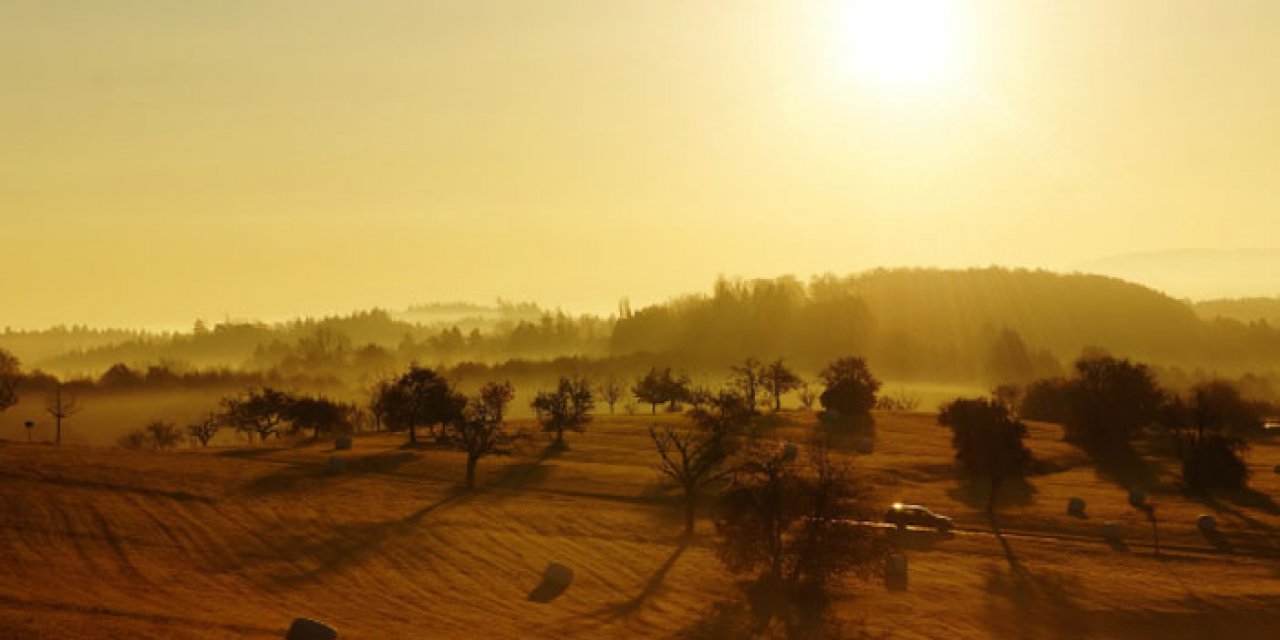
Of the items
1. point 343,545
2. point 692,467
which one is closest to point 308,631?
point 343,545

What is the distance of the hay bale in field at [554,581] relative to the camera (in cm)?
4894

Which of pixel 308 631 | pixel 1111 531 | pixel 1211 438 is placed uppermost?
pixel 1211 438

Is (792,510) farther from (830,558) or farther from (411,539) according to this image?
(411,539)

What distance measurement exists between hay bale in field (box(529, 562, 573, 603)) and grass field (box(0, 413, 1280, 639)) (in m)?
0.88

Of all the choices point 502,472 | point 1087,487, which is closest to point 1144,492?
point 1087,487

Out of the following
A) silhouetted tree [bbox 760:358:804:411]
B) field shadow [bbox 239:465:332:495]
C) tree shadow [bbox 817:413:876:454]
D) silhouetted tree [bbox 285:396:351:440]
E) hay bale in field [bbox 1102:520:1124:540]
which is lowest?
hay bale in field [bbox 1102:520:1124:540]

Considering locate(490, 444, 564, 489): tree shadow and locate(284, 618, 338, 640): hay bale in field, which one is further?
locate(490, 444, 564, 489): tree shadow

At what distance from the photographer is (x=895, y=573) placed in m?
51.0

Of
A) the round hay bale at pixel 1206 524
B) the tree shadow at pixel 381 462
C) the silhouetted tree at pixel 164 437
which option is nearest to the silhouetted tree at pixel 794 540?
the round hay bale at pixel 1206 524

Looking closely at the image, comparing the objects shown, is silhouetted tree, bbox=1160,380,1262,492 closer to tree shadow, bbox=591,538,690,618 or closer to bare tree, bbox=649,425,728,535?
bare tree, bbox=649,425,728,535

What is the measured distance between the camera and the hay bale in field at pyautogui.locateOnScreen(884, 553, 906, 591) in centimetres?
5069

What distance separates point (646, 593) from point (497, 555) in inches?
407

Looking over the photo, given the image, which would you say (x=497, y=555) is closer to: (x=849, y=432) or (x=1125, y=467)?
(x=849, y=432)

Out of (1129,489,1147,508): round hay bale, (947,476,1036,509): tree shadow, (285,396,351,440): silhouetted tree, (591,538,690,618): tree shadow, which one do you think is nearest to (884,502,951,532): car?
(947,476,1036,509): tree shadow
